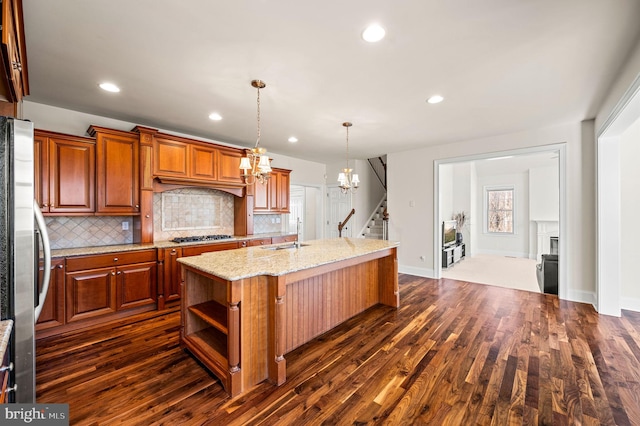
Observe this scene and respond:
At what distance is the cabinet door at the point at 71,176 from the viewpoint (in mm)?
3041

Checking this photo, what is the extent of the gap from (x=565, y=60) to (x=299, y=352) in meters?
3.43

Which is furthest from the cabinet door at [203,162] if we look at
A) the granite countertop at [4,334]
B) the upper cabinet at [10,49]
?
the granite countertop at [4,334]

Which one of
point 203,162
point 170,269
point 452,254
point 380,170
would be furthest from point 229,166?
point 452,254

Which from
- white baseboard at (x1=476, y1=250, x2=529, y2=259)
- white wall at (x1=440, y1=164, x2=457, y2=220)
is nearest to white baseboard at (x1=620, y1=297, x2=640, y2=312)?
white wall at (x1=440, y1=164, x2=457, y2=220)

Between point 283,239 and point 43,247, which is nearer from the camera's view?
point 43,247

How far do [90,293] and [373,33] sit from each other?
382 centimetres

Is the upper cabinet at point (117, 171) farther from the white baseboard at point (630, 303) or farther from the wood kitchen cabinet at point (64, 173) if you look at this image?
the white baseboard at point (630, 303)

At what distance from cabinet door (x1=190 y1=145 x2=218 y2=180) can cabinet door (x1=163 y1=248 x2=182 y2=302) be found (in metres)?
1.17

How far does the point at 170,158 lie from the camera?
153 inches

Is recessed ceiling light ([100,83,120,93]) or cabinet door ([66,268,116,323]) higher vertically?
recessed ceiling light ([100,83,120,93])

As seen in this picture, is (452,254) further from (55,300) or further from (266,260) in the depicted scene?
(55,300)

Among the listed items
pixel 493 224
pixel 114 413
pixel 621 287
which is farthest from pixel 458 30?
pixel 493 224

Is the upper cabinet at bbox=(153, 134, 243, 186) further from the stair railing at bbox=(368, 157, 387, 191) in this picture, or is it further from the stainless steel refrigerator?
the stair railing at bbox=(368, 157, 387, 191)

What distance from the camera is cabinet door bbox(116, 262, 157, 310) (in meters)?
3.24
